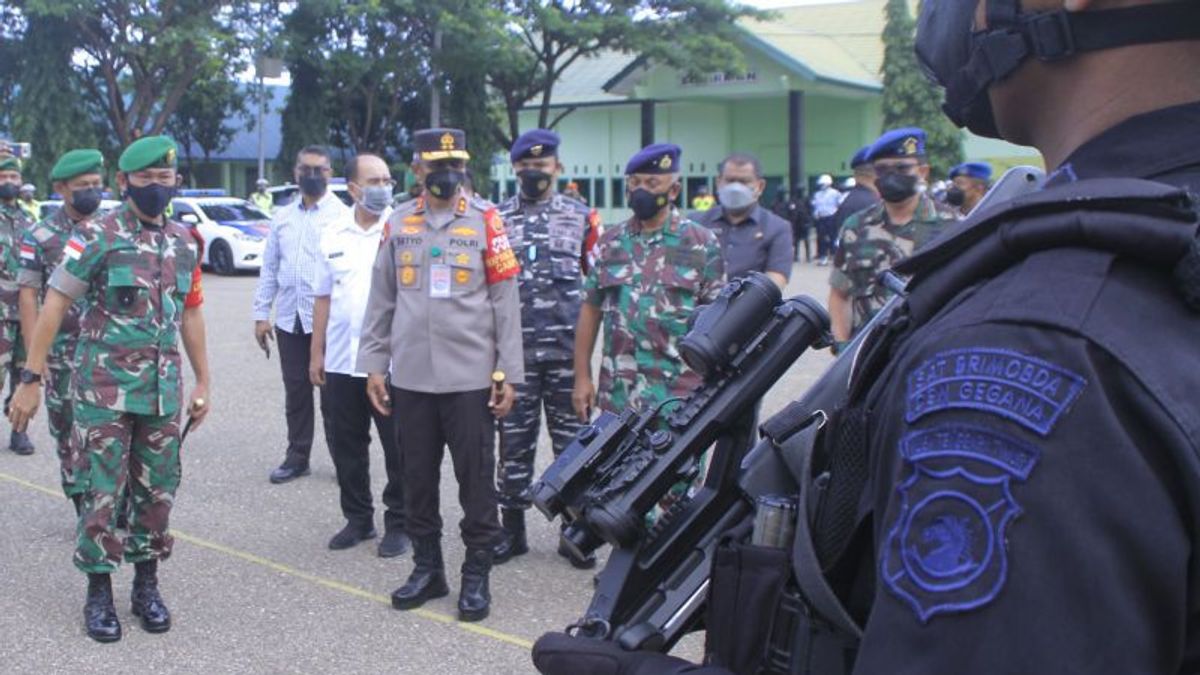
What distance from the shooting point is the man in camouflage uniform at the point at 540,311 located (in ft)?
19.7

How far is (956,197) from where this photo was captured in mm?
7887

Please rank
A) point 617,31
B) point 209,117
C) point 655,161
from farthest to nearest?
point 209,117
point 617,31
point 655,161

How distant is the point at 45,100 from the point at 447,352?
1107 inches

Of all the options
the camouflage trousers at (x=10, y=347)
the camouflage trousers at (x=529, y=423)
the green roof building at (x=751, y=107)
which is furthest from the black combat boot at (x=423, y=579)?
the green roof building at (x=751, y=107)

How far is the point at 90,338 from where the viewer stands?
195 inches

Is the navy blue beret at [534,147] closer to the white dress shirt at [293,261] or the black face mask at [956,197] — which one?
the white dress shirt at [293,261]

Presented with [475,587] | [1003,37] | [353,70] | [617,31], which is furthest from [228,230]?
[1003,37]

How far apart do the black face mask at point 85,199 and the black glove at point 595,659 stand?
5788 millimetres

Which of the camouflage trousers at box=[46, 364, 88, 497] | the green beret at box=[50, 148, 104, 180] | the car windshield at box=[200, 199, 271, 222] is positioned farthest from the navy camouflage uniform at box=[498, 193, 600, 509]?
the car windshield at box=[200, 199, 271, 222]

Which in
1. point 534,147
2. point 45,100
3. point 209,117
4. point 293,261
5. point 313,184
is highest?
point 209,117

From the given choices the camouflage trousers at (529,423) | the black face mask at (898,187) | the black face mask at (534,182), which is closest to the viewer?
the black face mask at (898,187)

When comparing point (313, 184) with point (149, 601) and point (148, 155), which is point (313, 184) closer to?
point (148, 155)

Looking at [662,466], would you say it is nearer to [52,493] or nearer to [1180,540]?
[1180,540]

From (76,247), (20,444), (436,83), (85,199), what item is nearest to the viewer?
(76,247)
